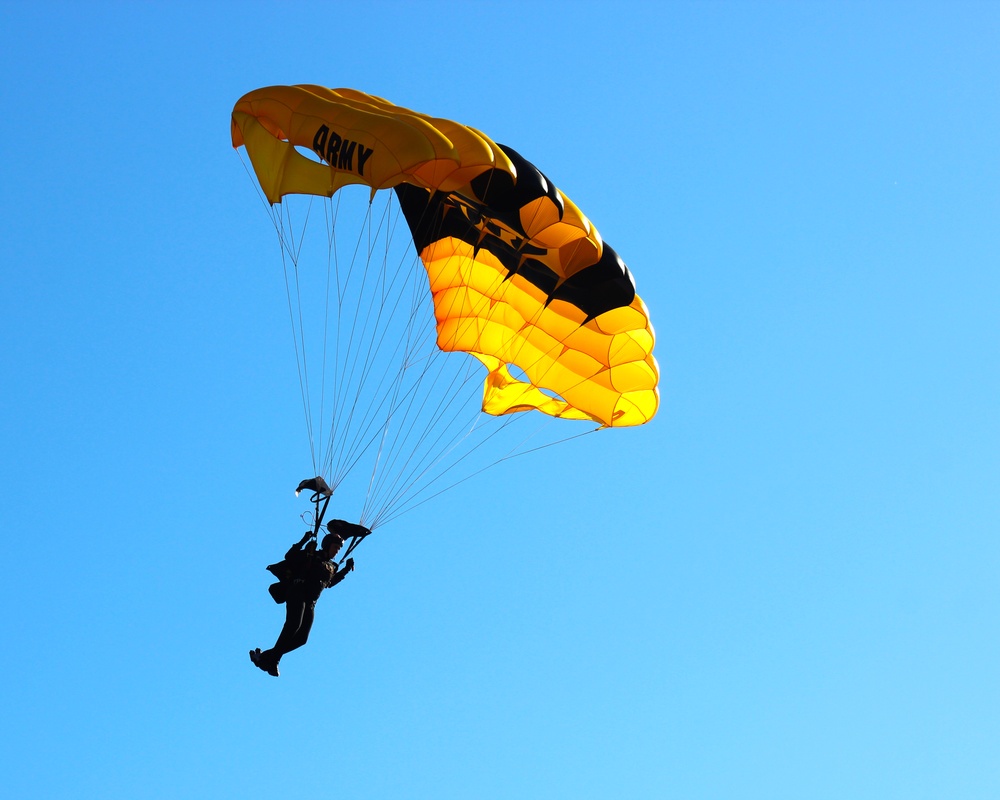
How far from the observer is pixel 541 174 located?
A: 1562 cm

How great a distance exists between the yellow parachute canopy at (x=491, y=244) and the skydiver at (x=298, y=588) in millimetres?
3850

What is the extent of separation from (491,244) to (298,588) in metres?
4.92

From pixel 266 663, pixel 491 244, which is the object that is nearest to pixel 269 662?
pixel 266 663

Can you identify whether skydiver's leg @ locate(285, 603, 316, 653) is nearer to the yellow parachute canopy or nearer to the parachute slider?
the parachute slider

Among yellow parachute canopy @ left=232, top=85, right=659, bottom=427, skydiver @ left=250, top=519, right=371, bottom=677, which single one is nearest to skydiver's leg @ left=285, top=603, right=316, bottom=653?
skydiver @ left=250, top=519, right=371, bottom=677

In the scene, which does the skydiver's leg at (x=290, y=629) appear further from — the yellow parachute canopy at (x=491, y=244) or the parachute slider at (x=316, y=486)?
the yellow parachute canopy at (x=491, y=244)

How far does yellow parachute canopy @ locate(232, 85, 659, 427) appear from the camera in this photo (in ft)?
49.3

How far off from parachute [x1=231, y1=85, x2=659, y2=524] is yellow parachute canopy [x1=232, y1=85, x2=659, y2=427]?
17 mm

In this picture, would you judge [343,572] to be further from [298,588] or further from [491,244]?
[491,244]

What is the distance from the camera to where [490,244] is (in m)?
17.4

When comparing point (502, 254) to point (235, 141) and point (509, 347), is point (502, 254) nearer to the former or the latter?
point (509, 347)

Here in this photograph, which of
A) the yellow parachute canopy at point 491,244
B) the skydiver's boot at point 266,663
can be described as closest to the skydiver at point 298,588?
the skydiver's boot at point 266,663

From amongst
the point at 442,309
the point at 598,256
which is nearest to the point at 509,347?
the point at 442,309

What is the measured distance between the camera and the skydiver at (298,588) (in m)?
15.0
